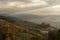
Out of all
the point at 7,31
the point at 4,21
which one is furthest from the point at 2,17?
the point at 7,31

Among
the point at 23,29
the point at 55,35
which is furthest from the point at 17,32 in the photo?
the point at 55,35

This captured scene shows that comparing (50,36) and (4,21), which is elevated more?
(4,21)

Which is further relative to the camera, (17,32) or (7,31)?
(17,32)

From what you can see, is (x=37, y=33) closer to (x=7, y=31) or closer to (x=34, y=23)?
(x=34, y=23)

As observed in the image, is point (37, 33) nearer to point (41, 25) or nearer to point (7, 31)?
point (41, 25)

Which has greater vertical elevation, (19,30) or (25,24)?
Answer: (25,24)

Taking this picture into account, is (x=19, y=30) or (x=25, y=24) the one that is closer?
(x=25, y=24)

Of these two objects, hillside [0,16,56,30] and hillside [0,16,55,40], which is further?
hillside [0,16,56,30]

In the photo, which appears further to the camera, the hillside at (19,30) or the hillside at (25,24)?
the hillside at (25,24)
